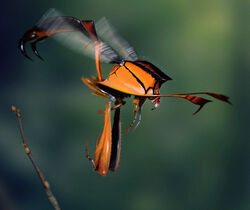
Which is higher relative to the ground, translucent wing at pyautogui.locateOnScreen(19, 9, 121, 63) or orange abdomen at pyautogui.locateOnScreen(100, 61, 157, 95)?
translucent wing at pyautogui.locateOnScreen(19, 9, 121, 63)

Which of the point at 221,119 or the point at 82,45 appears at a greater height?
the point at 82,45

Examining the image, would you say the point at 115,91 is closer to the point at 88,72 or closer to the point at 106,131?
the point at 106,131

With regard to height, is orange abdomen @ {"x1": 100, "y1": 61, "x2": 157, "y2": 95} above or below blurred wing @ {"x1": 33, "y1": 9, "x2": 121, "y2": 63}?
below

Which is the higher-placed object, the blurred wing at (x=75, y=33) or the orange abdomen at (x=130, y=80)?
the blurred wing at (x=75, y=33)

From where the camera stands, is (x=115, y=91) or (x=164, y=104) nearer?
(x=115, y=91)

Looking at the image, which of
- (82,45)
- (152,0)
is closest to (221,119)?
(152,0)
